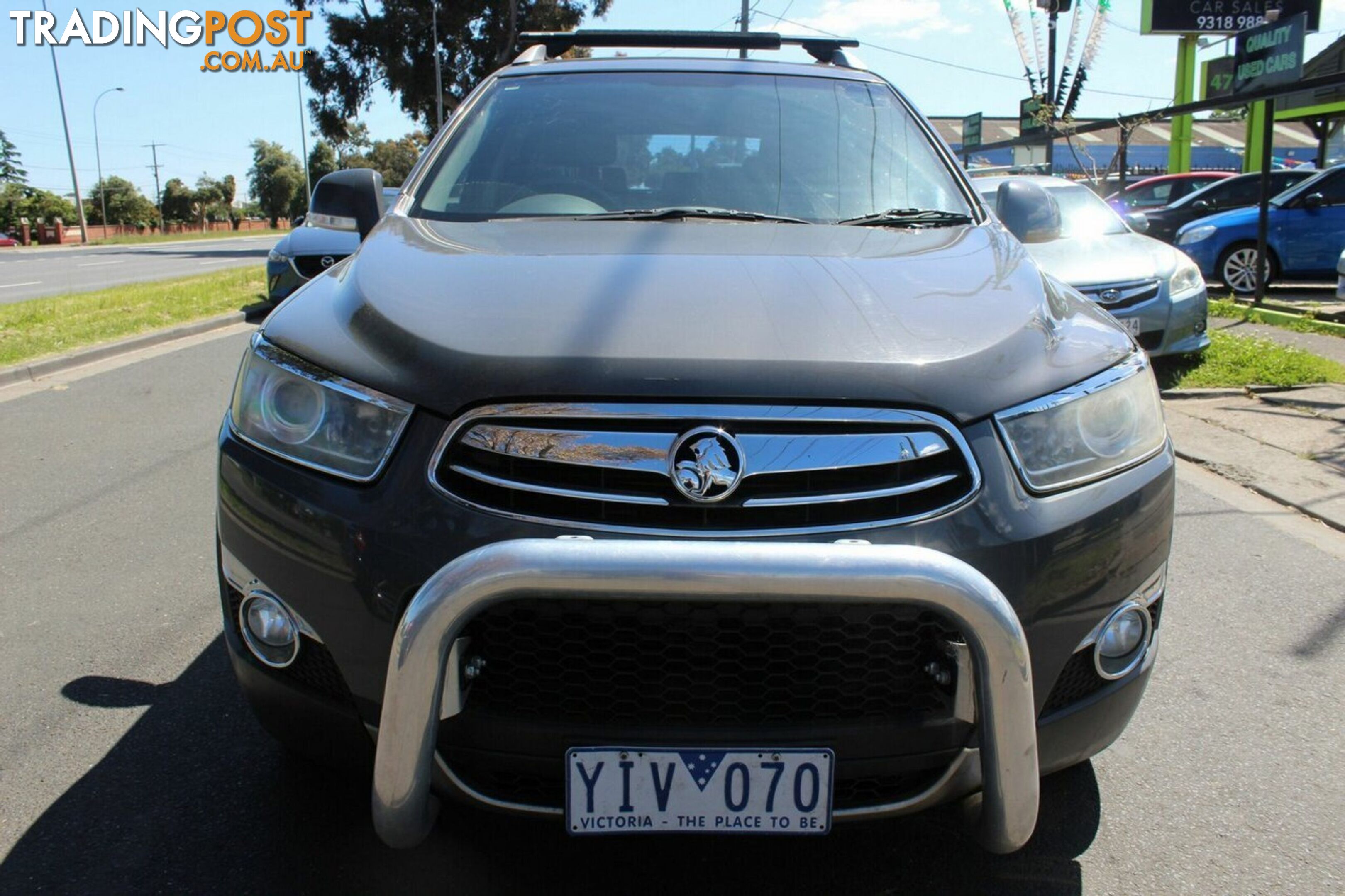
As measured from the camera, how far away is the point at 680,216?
2816mm

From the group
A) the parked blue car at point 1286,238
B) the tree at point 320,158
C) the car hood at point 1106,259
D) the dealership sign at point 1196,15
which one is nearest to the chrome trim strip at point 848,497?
the car hood at point 1106,259

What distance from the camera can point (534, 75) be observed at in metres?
3.54

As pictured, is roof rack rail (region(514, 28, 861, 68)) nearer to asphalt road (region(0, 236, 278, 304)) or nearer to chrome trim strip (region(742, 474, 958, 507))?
chrome trim strip (region(742, 474, 958, 507))

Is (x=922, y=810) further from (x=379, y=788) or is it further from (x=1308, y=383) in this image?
(x=1308, y=383)

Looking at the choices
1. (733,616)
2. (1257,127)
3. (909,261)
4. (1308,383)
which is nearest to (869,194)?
(909,261)

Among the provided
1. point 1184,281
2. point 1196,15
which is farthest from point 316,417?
point 1196,15

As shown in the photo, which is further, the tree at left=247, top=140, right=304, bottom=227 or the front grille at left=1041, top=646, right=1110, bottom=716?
the tree at left=247, top=140, right=304, bottom=227

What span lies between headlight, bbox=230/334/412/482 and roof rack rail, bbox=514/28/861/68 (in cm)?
194

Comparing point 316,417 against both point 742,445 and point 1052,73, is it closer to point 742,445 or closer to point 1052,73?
point 742,445

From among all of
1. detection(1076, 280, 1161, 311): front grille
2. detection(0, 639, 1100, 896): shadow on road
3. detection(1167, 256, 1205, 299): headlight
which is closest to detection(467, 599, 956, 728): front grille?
detection(0, 639, 1100, 896): shadow on road

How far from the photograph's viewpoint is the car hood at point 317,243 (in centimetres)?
921

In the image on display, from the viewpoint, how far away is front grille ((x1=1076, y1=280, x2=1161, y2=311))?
778 cm

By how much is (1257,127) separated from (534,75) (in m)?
27.9

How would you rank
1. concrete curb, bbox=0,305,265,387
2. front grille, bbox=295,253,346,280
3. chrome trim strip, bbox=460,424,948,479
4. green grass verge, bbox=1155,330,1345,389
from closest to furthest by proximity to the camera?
chrome trim strip, bbox=460,424,948,479
green grass verge, bbox=1155,330,1345,389
concrete curb, bbox=0,305,265,387
front grille, bbox=295,253,346,280
